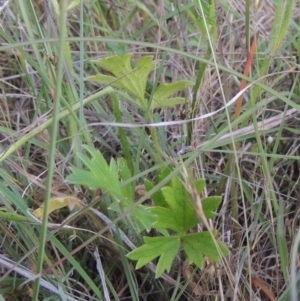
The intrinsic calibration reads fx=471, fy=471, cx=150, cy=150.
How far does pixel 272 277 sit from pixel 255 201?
154 millimetres

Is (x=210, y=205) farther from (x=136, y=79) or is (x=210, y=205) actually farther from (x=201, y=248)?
(x=136, y=79)

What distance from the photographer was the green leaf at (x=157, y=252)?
0.74 m

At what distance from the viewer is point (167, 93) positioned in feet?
2.82

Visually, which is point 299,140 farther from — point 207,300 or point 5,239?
point 5,239

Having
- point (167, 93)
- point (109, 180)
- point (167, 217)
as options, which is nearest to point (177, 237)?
point (167, 217)

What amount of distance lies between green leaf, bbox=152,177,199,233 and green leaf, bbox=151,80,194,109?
174 mm

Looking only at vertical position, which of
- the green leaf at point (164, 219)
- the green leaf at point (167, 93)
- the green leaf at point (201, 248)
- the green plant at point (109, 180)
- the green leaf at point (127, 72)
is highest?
the green leaf at point (127, 72)

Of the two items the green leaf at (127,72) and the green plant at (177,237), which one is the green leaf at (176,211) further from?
the green leaf at (127,72)

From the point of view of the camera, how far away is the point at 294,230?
90cm

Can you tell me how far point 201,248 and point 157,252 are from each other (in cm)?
7

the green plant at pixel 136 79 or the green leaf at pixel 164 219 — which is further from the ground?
the green plant at pixel 136 79

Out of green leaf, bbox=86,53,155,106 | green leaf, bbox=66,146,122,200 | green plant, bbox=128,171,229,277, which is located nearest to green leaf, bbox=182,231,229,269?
green plant, bbox=128,171,229,277

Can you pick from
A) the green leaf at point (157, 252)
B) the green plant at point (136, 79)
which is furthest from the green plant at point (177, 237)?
the green plant at point (136, 79)

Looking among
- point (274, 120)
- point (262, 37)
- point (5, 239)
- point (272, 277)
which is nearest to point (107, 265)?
point (5, 239)
